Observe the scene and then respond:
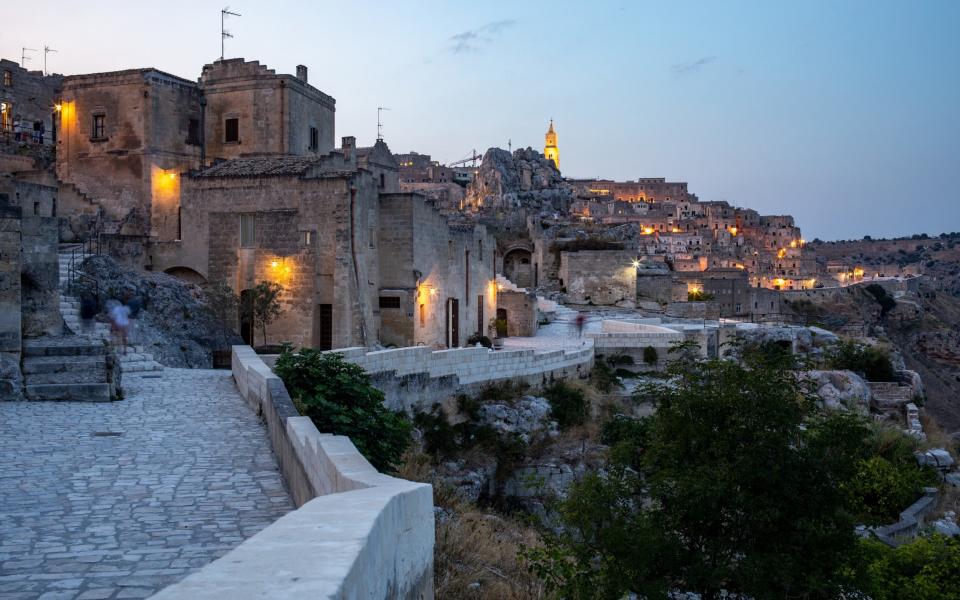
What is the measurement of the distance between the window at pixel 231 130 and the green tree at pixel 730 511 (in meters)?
22.6

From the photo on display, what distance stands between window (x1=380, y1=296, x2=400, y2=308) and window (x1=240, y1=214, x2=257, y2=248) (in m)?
4.16

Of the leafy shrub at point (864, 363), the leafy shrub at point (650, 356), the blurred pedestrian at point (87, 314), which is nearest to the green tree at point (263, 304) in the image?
the blurred pedestrian at point (87, 314)

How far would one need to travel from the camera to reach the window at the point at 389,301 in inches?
963

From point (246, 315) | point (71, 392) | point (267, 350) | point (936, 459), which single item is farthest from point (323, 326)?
point (936, 459)

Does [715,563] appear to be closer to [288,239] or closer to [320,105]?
[288,239]

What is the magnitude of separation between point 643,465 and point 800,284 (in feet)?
308

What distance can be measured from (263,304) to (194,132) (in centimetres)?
1063

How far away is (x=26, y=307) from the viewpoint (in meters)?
13.2

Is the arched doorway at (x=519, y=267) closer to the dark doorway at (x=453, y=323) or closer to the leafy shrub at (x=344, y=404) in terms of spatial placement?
the dark doorway at (x=453, y=323)

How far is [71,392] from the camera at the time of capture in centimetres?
1163

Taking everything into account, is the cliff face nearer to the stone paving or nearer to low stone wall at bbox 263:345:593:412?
low stone wall at bbox 263:345:593:412

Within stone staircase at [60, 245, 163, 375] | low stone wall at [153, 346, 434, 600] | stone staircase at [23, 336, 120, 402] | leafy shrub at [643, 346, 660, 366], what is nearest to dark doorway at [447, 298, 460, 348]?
leafy shrub at [643, 346, 660, 366]

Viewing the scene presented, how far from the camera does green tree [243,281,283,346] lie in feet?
73.4

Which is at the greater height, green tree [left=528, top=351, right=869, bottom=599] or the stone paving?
the stone paving
